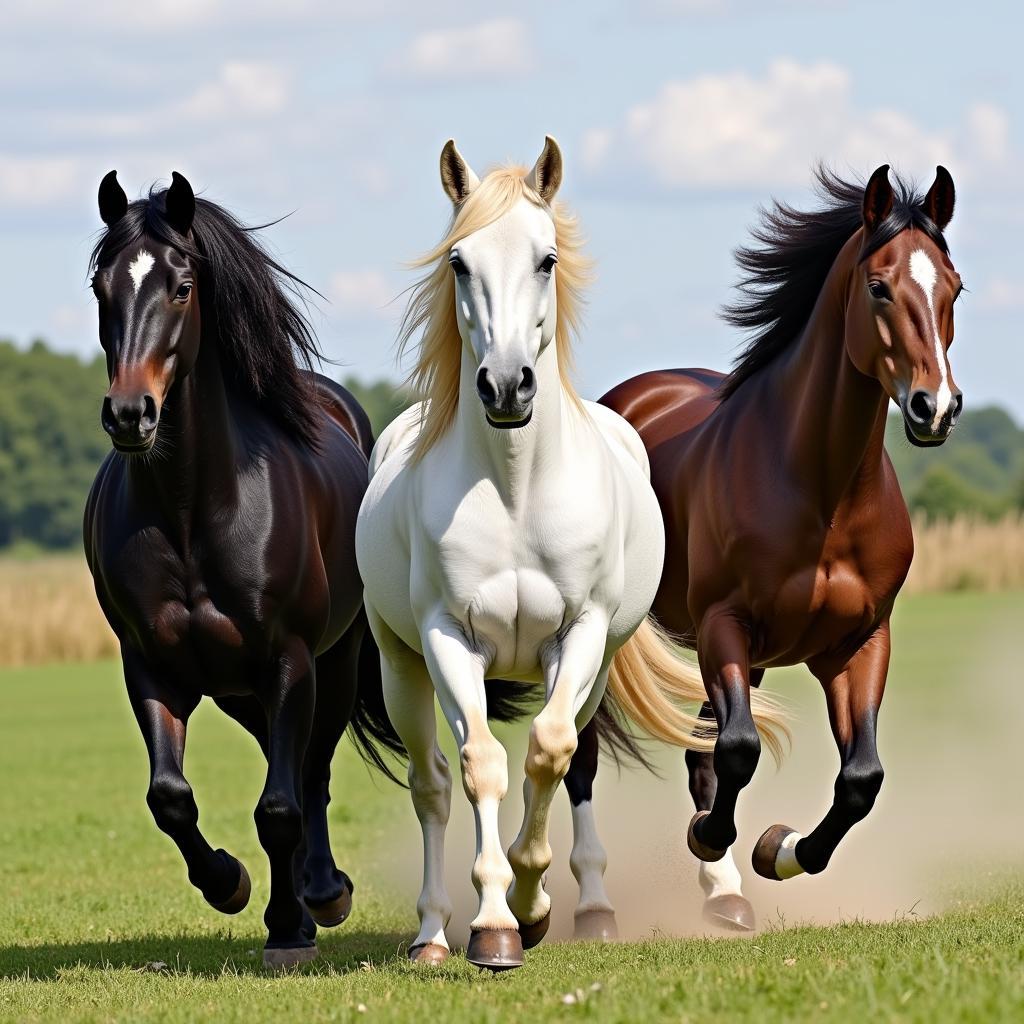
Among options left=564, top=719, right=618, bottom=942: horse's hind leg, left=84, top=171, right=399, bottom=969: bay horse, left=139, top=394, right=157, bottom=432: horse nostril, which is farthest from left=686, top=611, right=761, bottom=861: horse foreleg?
left=139, top=394, right=157, bottom=432: horse nostril

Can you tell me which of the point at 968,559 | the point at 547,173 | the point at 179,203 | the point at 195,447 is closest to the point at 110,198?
the point at 179,203

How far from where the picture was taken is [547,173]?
6.53m

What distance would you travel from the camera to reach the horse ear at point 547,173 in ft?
21.3

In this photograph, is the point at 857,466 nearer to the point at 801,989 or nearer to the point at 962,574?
the point at 801,989

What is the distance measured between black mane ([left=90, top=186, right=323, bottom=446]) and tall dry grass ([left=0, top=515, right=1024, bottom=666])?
22.0m

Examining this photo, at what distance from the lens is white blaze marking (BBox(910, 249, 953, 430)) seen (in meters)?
6.35

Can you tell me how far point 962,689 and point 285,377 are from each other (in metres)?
14.0

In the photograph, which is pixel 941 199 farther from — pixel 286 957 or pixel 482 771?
pixel 286 957

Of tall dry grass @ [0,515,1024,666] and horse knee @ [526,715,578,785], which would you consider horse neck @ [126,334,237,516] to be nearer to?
horse knee @ [526,715,578,785]

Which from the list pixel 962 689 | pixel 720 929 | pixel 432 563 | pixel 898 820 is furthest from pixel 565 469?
pixel 962 689

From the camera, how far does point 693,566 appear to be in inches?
302

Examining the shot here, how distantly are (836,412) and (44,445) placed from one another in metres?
95.5

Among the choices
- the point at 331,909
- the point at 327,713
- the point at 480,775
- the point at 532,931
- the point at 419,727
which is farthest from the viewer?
the point at 327,713

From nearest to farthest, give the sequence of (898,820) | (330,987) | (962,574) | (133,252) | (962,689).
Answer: (330,987)
(133,252)
(898,820)
(962,689)
(962,574)
